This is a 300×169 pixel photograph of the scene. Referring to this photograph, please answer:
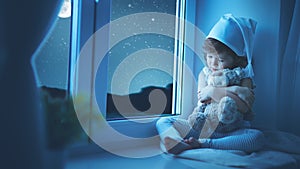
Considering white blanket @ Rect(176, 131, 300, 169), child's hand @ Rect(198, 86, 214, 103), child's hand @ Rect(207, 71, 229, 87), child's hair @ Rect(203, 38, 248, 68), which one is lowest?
white blanket @ Rect(176, 131, 300, 169)

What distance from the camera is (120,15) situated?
1131 millimetres

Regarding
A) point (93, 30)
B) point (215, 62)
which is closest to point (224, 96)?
point (215, 62)

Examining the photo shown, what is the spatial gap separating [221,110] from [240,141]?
0.42ft

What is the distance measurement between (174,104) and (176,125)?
0.24m

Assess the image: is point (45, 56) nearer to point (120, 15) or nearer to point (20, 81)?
point (20, 81)

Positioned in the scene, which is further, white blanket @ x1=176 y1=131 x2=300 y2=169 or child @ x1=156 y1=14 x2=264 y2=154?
child @ x1=156 y1=14 x2=264 y2=154

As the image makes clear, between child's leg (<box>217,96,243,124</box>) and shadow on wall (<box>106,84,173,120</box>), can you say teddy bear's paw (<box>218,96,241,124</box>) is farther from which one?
shadow on wall (<box>106,84,173,120</box>)

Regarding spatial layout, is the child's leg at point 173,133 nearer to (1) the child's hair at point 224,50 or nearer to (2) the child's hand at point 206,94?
(2) the child's hand at point 206,94

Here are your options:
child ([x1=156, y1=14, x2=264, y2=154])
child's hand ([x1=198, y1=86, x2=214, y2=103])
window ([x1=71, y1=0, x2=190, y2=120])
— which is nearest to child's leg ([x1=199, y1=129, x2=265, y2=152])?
child ([x1=156, y1=14, x2=264, y2=154])

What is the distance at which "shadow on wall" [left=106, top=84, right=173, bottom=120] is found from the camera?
112cm

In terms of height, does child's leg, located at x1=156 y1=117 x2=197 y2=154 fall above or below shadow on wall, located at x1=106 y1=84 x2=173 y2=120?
below

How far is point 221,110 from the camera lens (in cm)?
113

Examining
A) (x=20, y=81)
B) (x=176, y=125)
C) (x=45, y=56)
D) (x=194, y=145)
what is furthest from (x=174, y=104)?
(x=20, y=81)

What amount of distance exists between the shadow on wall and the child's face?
0.23m
